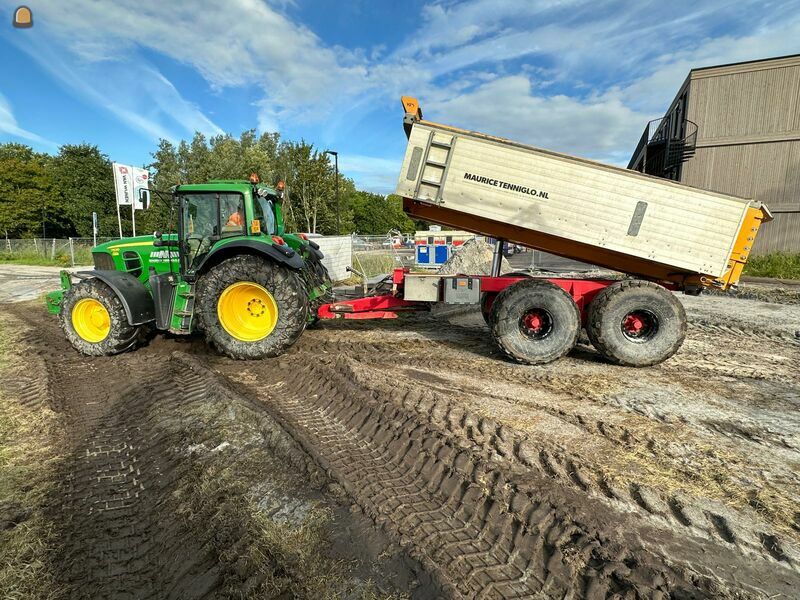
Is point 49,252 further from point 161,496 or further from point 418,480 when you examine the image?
point 418,480

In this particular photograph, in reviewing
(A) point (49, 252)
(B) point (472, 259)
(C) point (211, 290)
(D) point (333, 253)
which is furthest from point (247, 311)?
(A) point (49, 252)

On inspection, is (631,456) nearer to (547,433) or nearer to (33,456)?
(547,433)

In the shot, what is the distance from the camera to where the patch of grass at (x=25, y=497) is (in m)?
2.22

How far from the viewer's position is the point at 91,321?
6328 mm

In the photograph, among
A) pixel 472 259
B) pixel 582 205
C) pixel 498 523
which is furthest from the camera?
pixel 472 259

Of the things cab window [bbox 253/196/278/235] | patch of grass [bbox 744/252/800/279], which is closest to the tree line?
patch of grass [bbox 744/252/800/279]

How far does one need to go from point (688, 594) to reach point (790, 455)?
7.53 ft

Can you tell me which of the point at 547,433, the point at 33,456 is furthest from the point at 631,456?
the point at 33,456

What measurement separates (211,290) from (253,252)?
766 mm

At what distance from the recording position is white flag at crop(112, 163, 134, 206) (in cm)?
1667

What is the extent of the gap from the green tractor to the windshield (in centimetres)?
1

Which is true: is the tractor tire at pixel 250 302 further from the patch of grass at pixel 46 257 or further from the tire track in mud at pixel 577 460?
the patch of grass at pixel 46 257

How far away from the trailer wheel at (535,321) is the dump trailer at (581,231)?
0.01 meters

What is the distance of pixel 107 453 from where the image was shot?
356 centimetres
